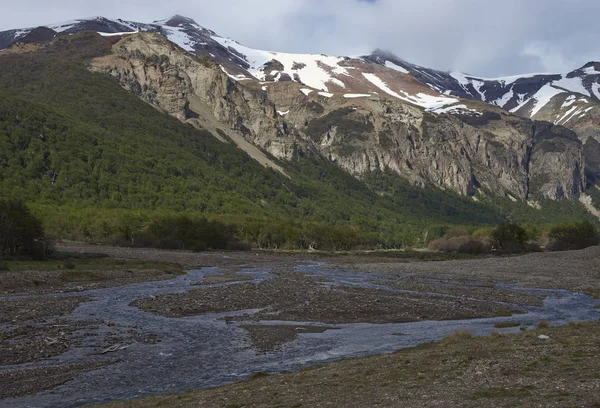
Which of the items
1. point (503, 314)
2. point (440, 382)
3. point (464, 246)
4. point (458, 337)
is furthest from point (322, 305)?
point (464, 246)

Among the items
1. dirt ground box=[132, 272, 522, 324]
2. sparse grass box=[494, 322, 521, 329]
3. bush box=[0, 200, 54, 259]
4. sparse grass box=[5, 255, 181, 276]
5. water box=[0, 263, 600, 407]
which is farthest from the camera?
bush box=[0, 200, 54, 259]

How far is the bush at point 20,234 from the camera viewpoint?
83.7 metres

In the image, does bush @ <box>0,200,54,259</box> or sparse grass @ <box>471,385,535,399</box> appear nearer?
sparse grass @ <box>471,385,535,399</box>

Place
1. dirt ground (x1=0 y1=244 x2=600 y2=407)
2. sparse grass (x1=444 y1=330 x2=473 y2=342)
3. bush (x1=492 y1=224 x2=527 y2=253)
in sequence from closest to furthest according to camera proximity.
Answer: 1. dirt ground (x1=0 y1=244 x2=600 y2=407)
2. sparse grass (x1=444 y1=330 x2=473 y2=342)
3. bush (x1=492 y1=224 x2=527 y2=253)

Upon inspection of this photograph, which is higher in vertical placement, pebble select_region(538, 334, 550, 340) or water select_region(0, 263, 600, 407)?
pebble select_region(538, 334, 550, 340)

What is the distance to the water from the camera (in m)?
24.6

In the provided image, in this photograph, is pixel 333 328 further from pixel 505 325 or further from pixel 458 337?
pixel 505 325

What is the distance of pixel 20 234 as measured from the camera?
280ft

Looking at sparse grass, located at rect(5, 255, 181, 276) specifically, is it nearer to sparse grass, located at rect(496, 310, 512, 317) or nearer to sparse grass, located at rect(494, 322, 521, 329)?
sparse grass, located at rect(496, 310, 512, 317)

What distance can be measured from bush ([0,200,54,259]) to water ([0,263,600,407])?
39046mm

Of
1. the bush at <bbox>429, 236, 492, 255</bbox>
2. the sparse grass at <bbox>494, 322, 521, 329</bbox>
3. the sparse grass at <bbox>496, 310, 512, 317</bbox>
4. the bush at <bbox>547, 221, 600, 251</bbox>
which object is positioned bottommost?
the sparse grass at <bbox>496, 310, 512, 317</bbox>

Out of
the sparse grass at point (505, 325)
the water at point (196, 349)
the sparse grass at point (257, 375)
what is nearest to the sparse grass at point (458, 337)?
the water at point (196, 349)

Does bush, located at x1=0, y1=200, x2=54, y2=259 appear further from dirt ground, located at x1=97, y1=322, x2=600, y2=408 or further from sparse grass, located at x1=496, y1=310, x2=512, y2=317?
dirt ground, located at x1=97, y1=322, x2=600, y2=408

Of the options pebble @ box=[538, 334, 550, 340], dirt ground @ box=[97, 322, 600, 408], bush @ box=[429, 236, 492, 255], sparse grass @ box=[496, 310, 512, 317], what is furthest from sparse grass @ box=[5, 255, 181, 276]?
bush @ box=[429, 236, 492, 255]
